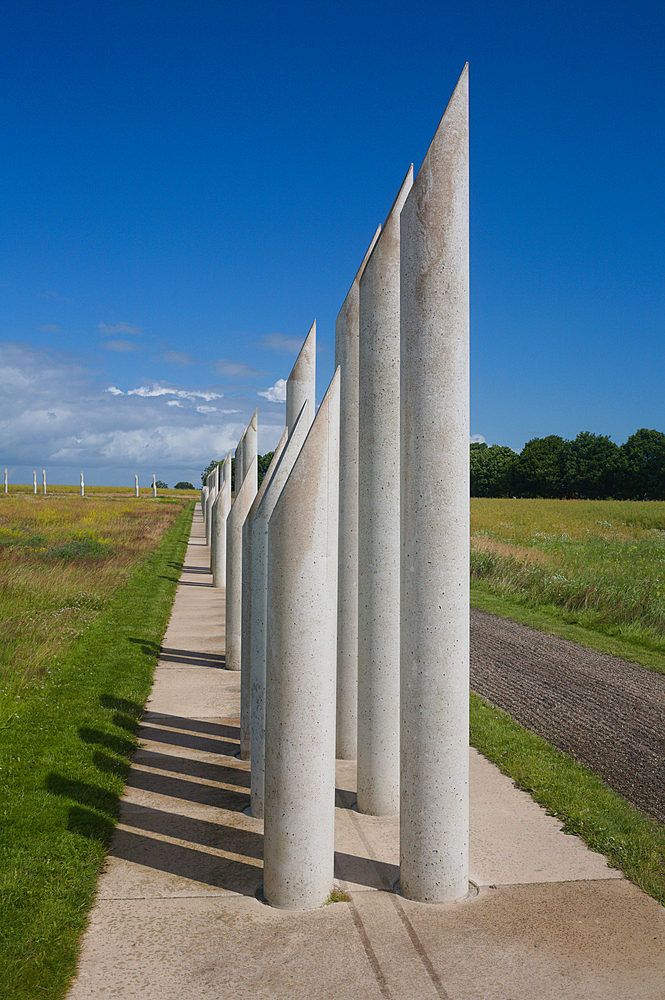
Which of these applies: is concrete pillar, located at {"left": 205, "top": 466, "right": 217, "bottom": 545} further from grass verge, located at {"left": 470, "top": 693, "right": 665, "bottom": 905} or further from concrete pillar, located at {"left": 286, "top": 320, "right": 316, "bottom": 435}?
grass verge, located at {"left": 470, "top": 693, "right": 665, "bottom": 905}

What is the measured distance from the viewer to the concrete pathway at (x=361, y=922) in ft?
10.2

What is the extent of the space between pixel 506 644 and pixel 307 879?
8034 millimetres

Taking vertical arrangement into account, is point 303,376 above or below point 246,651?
above

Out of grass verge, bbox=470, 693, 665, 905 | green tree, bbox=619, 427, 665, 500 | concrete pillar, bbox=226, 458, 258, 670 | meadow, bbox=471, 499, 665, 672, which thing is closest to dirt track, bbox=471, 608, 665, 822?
grass verge, bbox=470, 693, 665, 905

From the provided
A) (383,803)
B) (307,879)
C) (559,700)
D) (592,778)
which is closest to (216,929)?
(307,879)

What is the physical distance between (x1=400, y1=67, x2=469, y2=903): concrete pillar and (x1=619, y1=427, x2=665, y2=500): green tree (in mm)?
91431

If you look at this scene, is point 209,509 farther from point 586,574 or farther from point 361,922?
point 361,922

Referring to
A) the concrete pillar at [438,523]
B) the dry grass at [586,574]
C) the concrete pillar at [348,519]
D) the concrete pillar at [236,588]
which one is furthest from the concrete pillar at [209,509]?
the concrete pillar at [438,523]

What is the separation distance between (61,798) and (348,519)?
9.14 ft

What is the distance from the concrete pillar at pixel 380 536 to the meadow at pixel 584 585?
21.1 feet

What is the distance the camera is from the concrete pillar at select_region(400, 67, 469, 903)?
3697 mm

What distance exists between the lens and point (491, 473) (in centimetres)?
→ 10581

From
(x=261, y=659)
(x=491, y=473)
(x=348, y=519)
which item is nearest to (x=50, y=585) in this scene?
(x=348, y=519)

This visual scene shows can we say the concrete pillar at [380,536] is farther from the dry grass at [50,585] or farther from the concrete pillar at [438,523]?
the dry grass at [50,585]
